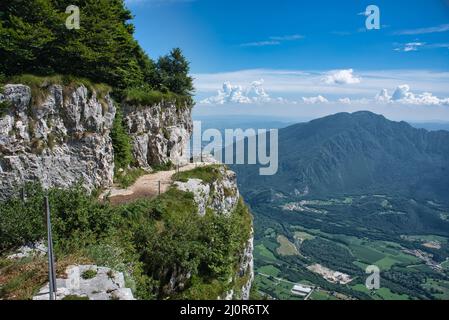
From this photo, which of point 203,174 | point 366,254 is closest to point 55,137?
point 203,174

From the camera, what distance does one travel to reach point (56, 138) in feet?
78.8

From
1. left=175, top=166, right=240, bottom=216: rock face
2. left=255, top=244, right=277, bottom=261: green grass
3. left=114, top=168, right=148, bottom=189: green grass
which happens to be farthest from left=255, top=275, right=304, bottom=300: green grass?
left=114, top=168, right=148, bottom=189: green grass

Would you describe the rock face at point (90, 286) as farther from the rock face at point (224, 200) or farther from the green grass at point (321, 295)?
the green grass at point (321, 295)

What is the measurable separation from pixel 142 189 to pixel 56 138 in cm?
824

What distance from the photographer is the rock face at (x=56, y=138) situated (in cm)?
2111

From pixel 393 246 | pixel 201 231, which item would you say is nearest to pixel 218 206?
pixel 201 231

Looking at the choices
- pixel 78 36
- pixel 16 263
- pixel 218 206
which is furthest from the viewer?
pixel 218 206

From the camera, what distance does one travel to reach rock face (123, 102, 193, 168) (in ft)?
115

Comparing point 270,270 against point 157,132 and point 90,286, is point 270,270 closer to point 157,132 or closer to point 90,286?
point 157,132

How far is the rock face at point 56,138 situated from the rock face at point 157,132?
5.65 meters

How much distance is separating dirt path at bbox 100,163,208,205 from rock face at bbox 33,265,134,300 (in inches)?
490
